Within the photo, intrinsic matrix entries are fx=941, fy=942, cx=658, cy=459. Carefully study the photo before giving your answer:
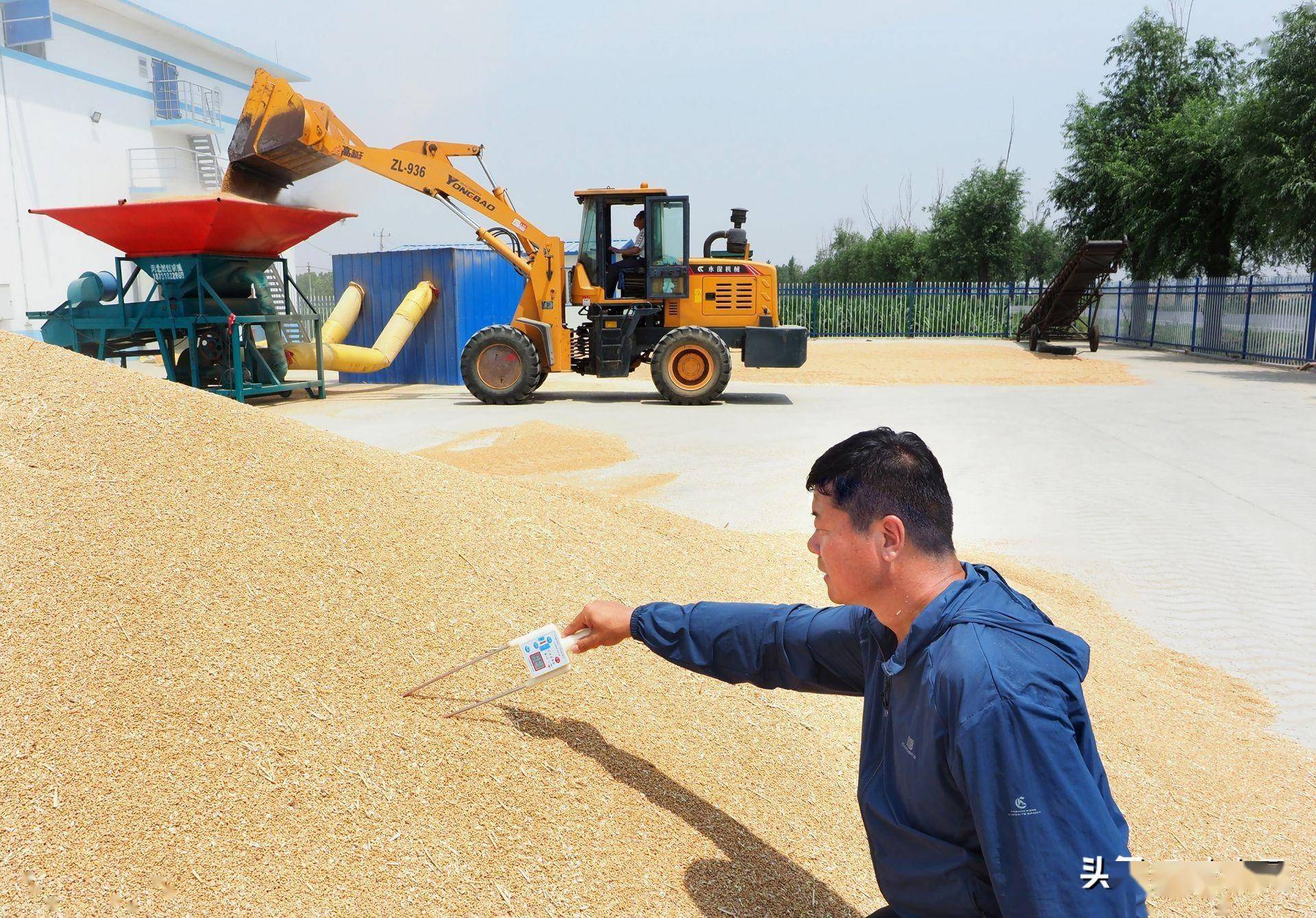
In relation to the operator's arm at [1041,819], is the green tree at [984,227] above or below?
above

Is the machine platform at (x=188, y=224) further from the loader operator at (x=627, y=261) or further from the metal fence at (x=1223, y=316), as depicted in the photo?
the metal fence at (x=1223, y=316)

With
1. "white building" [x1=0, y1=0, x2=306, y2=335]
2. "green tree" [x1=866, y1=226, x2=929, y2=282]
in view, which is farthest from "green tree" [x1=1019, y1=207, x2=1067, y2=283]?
"white building" [x1=0, y1=0, x2=306, y2=335]

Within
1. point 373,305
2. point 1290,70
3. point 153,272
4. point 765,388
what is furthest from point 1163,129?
point 153,272

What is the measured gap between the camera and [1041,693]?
1.35m

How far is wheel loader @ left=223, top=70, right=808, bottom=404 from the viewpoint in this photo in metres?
13.0

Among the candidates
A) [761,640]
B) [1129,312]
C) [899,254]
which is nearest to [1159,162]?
[1129,312]

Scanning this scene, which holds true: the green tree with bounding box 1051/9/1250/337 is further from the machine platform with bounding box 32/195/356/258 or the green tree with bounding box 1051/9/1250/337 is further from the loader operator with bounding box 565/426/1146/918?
the loader operator with bounding box 565/426/1146/918

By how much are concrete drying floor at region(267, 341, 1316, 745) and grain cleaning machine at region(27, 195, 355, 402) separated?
1068 millimetres

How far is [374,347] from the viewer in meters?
15.6

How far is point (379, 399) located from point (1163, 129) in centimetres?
2519

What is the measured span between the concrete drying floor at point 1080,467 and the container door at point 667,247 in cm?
168

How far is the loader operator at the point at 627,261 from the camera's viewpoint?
43.1 ft

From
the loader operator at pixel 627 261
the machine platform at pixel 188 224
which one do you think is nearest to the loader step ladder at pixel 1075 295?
the loader operator at pixel 627 261

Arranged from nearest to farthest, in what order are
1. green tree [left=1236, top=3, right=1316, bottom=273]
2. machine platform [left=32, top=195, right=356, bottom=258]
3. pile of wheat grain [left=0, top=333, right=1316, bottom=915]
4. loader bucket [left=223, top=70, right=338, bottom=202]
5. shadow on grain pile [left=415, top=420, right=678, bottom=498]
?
pile of wheat grain [left=0, top=333, right=1316, bottom=915] → shadow on grain pile [left=415, top=420, right=678, bottom=498] → machine platform [left=32, top=195, right=356, bottom=258] → loader bucket [left=223, top=70, right=338, bottom=202] → green tree [left=1236, top=3, right=1316, bottom=273]
